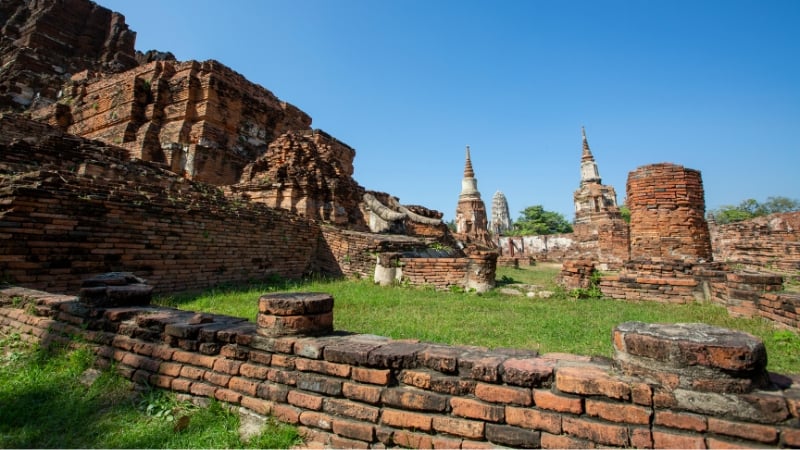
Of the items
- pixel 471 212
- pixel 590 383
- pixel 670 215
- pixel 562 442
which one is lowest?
pixel 562 442

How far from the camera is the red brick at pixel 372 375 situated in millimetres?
1815

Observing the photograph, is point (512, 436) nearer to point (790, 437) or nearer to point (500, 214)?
point (790, 437)

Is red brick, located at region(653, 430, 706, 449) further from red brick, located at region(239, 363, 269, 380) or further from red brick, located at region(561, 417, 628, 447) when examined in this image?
red brick, located at region(239, 363, 269, 380)

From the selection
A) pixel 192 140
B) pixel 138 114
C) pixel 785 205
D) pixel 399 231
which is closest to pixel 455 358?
pixel 399 231

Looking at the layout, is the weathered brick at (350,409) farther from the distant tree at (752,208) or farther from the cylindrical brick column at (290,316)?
the distant tree at (752,208)

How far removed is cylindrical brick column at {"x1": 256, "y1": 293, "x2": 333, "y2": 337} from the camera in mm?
2170

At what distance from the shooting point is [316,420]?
6.08 feet

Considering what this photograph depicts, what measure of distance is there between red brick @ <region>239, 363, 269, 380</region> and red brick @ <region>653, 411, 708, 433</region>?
1.93 m

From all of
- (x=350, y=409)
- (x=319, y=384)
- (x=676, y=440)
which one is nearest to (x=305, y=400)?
(x=319, y=384)

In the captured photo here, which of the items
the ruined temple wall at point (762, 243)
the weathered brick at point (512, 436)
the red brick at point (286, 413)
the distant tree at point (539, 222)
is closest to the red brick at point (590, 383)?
the weathered brick at point (512, 436)

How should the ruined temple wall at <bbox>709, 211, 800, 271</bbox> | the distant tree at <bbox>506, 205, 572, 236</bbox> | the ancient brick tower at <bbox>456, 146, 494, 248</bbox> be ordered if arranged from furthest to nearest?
the distant tree at <bbox>506, 205, 572, 236</bbox>
the ancient brick tower at <bbox>456, 146, 494, 248</bbox>
the ruined temple wall at <bbox>709, 211, 800, 271</bbox>

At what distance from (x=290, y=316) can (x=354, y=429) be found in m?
0.76

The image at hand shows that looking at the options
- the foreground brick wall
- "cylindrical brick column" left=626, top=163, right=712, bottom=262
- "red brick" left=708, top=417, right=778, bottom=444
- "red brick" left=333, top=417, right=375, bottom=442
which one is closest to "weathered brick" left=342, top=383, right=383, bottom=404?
the foreground brick wall

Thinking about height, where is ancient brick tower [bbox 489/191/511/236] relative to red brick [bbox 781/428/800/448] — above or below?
above
